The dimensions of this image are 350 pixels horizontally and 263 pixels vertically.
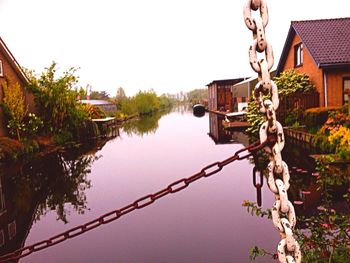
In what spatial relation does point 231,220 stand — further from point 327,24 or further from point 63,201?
point 327,24

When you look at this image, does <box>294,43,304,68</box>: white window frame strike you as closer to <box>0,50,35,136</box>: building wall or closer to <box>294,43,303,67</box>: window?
<box>294,43,303,67</box>: window

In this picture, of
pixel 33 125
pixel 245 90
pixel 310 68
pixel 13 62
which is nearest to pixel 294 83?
pixel 310 68

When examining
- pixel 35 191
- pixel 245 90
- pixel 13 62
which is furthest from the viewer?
pixel 245 90

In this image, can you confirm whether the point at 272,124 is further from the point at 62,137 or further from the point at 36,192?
the point at 62,137

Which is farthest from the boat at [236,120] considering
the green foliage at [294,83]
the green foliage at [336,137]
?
the green foliage at [336,137]

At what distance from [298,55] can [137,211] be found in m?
17.5

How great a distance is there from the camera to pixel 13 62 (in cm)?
1853

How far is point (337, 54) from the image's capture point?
17.3 meters

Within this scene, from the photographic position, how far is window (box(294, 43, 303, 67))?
20441 mm

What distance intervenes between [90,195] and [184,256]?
4.14 metres

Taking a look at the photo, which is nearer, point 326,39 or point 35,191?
point 35,191

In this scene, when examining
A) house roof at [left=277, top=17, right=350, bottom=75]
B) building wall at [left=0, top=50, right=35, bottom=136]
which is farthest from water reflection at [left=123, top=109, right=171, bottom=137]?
house roof at [left=277, top=17, right=350, bottom=75]

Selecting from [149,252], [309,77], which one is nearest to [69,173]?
[149,252]

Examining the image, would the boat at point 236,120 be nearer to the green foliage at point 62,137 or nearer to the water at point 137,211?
the water at point 137,211
